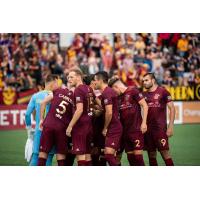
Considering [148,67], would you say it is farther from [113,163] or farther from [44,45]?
[113,163]

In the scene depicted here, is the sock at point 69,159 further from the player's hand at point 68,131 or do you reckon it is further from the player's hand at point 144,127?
the player's hand at point 144,127

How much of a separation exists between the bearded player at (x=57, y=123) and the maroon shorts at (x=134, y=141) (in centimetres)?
82

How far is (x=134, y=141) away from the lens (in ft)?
27.2

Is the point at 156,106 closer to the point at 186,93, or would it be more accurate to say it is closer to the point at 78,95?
the point at 78,95

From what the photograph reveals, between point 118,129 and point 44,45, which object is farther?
point 44,45

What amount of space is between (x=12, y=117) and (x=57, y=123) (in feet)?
15.0

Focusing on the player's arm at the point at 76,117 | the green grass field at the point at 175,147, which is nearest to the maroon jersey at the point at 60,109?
the player's arm at the point at 76,117

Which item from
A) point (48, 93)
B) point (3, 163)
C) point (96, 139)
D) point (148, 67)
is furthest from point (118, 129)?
point (148, 67)

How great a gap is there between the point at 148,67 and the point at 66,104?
16.0 feet

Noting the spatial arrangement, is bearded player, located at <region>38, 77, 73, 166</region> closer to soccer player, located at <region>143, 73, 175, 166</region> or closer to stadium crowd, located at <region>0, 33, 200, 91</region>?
soccer player, located at <region>143, 73, 175, 166</region>

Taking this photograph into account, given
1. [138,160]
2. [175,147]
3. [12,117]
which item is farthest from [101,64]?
[138,160]

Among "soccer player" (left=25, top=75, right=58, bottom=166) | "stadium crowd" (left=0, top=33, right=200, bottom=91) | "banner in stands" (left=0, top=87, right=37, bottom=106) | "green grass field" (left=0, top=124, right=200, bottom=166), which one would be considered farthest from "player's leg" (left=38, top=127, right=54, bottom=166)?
"banner in stands" (left=0, top=87, right=37, bottom=106)

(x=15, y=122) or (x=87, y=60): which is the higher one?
(x=87, y=60)

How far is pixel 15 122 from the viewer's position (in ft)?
41.0
